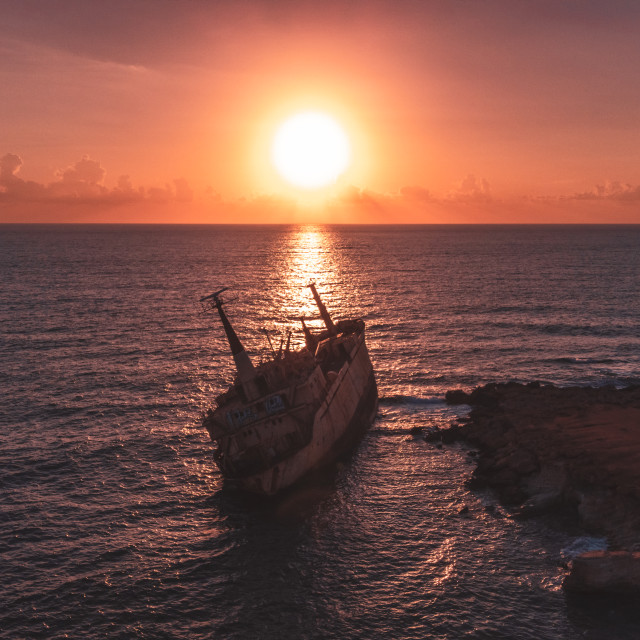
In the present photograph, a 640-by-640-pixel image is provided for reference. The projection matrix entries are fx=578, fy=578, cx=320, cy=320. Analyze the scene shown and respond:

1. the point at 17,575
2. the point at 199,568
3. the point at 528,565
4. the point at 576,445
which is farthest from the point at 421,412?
the point at 17,575

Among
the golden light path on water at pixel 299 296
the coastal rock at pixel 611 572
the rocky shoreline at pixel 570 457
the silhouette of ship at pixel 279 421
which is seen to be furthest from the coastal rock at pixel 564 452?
A: the golden light path on water at pixel 299 296

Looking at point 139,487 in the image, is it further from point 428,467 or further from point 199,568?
point 428,467

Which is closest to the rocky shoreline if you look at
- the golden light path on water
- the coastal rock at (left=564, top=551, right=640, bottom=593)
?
the coastal rock at (left=564, top=551, right=640, bottom=593)

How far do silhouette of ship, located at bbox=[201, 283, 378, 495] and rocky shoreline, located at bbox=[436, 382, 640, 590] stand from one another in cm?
928

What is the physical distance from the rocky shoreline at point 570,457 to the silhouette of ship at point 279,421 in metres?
9.28

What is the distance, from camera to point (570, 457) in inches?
1586

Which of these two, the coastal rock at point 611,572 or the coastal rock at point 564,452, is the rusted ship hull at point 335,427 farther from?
the coastal rock at point 611,572

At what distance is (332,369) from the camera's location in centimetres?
5316

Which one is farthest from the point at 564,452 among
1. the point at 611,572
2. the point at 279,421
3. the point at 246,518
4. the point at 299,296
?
the point at 299,296

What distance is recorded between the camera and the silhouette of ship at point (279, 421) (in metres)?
39.1

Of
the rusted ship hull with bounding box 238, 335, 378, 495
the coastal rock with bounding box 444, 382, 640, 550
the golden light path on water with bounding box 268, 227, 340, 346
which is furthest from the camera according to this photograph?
the golden light path on water with bounding box 268, 227, 340, 346

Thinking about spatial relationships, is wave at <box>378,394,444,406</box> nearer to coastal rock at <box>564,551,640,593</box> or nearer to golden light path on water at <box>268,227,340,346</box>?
golden light path on water at <box>268,227,340,346</box>

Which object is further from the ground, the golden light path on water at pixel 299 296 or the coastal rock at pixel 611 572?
the golden light path on water at pixel 299 296

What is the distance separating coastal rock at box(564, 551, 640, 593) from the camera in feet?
93.7
